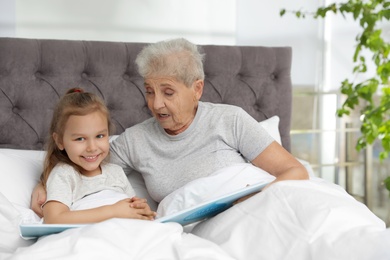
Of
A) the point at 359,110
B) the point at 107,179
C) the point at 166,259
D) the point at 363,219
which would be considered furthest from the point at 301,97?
the point at 166,259

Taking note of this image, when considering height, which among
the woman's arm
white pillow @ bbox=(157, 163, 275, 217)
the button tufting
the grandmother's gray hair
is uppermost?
the grandmother's gray hair

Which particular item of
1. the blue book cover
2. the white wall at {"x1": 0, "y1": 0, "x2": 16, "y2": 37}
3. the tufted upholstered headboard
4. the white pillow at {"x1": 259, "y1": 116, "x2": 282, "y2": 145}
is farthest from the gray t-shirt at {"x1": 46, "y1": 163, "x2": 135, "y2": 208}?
the white wall at {"x1": 0, "y1": 0, "x2": 16, "y2": 37}

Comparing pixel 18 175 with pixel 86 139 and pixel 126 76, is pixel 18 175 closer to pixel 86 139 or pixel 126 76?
pixel 86 139

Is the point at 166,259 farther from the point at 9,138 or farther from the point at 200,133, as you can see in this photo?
the point at 9,138

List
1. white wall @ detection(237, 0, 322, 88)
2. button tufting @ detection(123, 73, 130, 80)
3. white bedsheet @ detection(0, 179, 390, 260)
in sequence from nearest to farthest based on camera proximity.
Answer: white bedsheet @ detection(0, 179, 390, 260)
button tufting @ detection(123, 73, 130, 80)
white wall @ detection(237, 0, 322, 88)

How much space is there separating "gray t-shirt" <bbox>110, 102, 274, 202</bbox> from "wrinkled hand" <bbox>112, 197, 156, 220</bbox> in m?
0.29

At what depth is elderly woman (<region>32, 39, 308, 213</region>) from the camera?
2.34 meters

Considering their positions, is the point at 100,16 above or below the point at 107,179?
above

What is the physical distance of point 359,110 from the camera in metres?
4.19

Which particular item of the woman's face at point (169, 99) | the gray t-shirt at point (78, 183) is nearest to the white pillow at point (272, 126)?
the woman's face at point (169, 99)

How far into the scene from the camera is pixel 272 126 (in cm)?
293

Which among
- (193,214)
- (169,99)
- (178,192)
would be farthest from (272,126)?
(193,214)

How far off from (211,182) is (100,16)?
1.59m

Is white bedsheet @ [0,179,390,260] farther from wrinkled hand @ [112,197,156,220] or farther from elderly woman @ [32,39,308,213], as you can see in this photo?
elderly woman @ [32,39,308,213]
